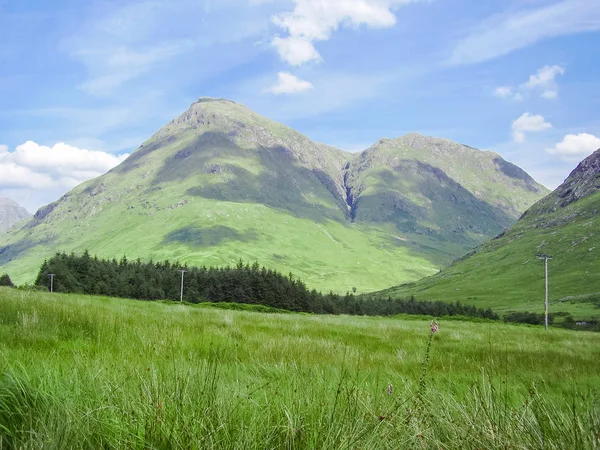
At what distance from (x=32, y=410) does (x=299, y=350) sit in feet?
18.7

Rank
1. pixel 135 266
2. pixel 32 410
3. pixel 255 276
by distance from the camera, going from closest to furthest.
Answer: pixel 32 410, pixel 255 276, pixel 135 266

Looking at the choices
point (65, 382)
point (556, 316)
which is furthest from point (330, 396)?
point (556, 316)

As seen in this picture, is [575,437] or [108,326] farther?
[108,326]

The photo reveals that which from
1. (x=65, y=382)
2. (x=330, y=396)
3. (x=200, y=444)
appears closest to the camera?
(x=200, y=444)

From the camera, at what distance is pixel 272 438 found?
2707 millimetres

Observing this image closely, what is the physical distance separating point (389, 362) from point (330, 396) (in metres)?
4.26

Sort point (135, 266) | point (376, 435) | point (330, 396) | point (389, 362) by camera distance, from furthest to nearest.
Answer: point (135, 266) < point (389, 362) < point (330, 396) < point (376, 435)

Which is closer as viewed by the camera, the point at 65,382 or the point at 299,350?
the point at 65,382

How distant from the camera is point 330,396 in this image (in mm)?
3891

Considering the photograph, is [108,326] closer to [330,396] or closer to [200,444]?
[330,396]

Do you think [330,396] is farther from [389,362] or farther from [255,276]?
[255,276]

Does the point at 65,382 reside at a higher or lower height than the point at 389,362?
higher

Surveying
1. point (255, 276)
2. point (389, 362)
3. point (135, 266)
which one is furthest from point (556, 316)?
point (389, 362)

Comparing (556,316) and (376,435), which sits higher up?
(376,435)
